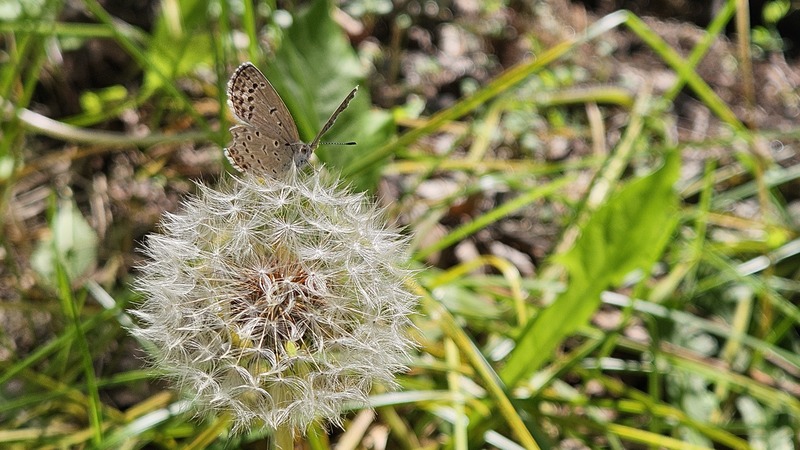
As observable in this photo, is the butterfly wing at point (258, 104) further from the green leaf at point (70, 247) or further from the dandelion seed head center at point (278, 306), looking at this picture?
the green leaf at point (70, 247)

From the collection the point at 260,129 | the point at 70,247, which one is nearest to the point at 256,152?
the point at 260,129

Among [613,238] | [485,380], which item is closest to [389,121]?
[613,238]

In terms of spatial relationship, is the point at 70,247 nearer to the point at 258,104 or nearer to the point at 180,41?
the point at 180,41

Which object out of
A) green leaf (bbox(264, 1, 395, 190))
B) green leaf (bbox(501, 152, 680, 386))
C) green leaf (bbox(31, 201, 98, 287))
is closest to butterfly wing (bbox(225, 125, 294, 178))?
green leaf (bbox(264, 1, 395, 190))

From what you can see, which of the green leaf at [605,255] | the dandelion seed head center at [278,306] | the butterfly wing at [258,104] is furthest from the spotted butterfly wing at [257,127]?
the green leaf at [605,255]

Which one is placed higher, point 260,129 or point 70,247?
point 260,129

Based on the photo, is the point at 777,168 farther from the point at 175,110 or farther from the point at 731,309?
the point at 175,110
